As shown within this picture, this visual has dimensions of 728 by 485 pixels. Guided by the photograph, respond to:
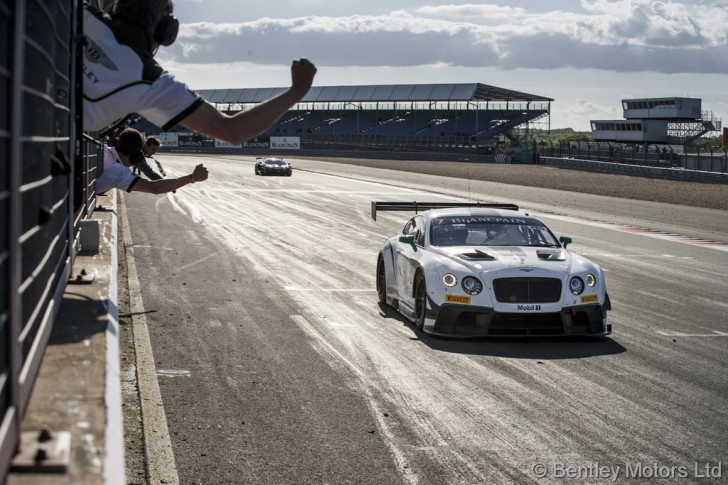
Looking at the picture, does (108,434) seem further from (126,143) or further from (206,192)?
(206,192)

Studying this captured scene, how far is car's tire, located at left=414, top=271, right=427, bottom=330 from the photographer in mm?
11195

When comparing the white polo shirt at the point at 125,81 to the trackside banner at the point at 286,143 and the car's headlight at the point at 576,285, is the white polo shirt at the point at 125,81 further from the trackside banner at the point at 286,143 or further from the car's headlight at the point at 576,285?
the trackside banner at the point at 286,143

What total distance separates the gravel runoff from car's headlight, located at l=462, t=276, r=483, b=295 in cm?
2072

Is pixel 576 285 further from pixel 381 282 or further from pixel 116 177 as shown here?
pixel 116 177

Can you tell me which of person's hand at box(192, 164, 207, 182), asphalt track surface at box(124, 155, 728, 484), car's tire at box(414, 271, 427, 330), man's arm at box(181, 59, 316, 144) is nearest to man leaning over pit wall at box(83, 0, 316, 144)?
man's arm at box(181, 59, 316, 144)

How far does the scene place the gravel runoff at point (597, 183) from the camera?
4203cm

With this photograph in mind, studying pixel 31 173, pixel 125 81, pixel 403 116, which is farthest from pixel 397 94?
pixel 31 173

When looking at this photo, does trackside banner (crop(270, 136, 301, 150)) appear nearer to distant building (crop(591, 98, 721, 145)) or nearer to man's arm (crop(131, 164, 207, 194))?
distant building (crop(591, 98, 721, 145))

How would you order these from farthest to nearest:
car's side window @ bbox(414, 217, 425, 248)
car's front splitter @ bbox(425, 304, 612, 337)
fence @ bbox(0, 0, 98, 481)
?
1. car's side window @ bbox(414, 217, 425, 248)
2. car's front splitter @ bbox(425, 304, 612, 337)
3. fence @ bbox(0, 0, 98, 481)

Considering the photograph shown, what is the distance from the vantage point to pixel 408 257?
484 inches

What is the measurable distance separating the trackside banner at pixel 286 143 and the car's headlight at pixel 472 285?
95505 mm

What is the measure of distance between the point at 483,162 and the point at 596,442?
76411mm

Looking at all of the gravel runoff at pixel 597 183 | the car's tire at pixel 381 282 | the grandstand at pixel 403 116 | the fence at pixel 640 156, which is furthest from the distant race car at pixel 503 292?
the grandstand at pixel 403 116

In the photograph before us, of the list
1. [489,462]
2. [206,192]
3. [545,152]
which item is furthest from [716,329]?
[545,152]
